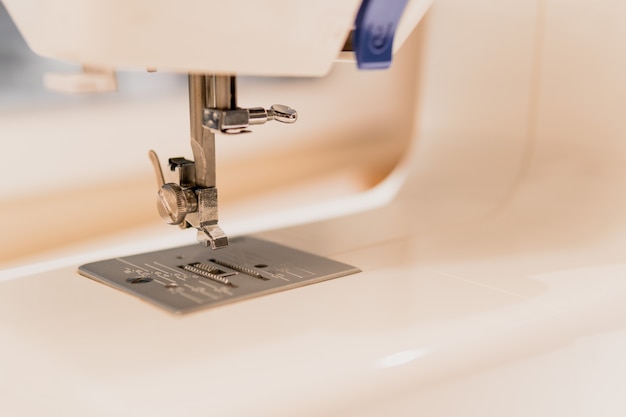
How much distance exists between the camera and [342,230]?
0.90m

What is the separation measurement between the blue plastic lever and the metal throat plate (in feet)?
0.65

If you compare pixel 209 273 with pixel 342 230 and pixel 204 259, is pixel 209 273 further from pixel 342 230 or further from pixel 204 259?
pixel 342 230

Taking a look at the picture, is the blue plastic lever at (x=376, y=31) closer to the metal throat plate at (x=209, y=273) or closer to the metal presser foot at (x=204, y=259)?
the metal presser foot at (x=204, y=259)

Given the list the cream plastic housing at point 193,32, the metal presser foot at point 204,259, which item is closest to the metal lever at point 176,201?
the metal presser foot at point 204,259

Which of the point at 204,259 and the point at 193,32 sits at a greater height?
the point at 193,32

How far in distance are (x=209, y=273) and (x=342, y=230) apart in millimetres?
221

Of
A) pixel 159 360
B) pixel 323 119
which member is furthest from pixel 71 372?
pixel 323 119

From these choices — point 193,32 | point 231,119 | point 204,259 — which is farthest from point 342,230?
point 193,32

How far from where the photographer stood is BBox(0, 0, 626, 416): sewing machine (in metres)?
0.53

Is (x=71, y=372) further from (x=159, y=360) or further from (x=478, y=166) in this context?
(x=478, y=166)

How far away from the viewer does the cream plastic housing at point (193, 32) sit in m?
0.50

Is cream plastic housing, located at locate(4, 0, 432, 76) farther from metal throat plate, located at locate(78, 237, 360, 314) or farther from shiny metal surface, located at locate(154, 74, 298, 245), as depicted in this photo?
metal throat plate, located at locate(78, 237, 360, 314)

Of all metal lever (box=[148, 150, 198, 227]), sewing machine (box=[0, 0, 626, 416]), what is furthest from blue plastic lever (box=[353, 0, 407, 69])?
metal lever (box=[148, 150, 198, 227])

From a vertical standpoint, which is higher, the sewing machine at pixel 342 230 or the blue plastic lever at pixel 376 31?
the blue plastic lever at pixel 376 31
